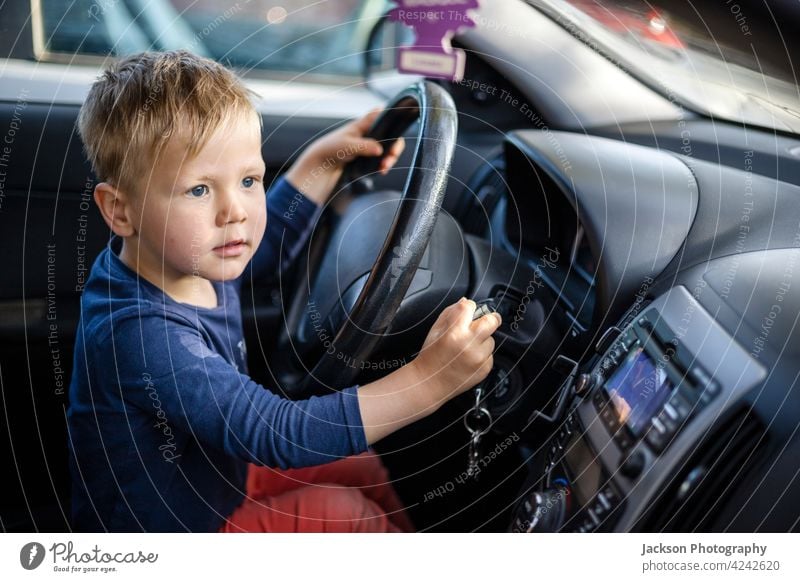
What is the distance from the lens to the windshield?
0.71 metres

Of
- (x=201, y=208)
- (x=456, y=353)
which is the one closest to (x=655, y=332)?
(x=456, y=353)

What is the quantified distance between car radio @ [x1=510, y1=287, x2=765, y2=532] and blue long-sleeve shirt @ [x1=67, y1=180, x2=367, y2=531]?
0.19 m

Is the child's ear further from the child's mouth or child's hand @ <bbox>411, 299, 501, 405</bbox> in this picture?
child's hand @ <bbox>411, 299, 501, 405</bbox>

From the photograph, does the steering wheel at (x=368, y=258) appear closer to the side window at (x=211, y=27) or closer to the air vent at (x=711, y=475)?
the side window at (x=211, y=27)

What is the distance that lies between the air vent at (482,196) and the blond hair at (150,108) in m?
0.34

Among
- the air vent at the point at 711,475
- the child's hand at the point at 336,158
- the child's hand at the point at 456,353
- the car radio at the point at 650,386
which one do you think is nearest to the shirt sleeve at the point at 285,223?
the child's hand at the point at 336,158

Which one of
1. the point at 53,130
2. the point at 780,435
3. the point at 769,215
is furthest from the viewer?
the point at 53,130

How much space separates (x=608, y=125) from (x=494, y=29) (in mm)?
166

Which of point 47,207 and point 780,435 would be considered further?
point 47,207

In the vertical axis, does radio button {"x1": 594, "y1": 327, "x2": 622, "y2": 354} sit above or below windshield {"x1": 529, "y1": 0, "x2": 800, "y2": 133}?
below

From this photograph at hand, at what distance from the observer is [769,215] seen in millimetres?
691

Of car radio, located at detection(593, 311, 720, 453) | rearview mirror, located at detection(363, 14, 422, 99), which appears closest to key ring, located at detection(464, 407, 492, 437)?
car radio, located at detection(593, 311, 720, 453)
